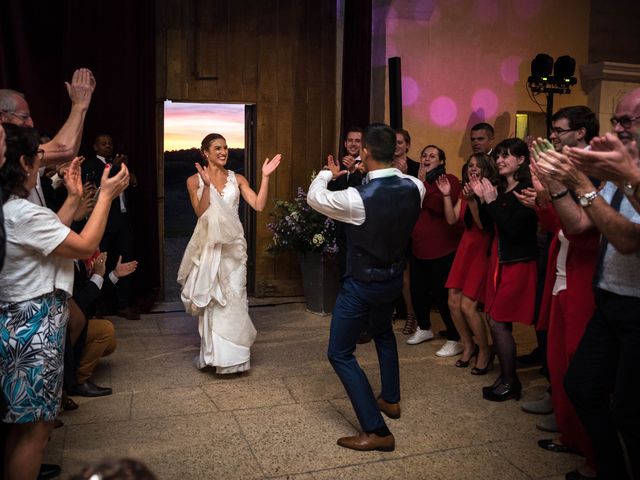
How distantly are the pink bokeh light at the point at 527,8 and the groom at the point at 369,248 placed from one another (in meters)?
4.62

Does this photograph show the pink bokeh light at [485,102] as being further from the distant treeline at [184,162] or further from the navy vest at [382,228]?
the navy vest at [382,228]

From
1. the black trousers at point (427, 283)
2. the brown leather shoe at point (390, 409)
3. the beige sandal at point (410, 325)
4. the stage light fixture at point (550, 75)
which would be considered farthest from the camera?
the stage light fixture at point (550, 75)

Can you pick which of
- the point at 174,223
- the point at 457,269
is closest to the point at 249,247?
the point at 457,269

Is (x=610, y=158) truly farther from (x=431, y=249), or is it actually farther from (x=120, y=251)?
(x=120, y=251)

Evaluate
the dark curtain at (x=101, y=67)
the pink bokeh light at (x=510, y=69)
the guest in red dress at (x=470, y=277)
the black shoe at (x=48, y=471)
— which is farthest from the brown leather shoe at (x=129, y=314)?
the pink bokeh light at (x=510, y=69)

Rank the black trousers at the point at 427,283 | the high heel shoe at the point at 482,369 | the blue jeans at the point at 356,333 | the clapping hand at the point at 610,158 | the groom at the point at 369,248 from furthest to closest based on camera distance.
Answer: the black trousers at the point at 427,283
the high heel shoe at the point at 482,369
the blue jeans at the point at 356,333
the groom at the point at 369,248
the clapping hand at the point at 610,158

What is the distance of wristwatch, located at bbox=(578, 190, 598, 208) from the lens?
243 centimetres

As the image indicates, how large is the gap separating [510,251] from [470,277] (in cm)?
54

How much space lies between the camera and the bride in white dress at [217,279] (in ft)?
14.5

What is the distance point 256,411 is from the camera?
3859 millimetres

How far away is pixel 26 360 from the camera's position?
8.11 feet

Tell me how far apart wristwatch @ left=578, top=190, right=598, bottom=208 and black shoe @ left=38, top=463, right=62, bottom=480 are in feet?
8.15

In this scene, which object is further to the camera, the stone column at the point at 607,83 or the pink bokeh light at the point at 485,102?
the stone column at the point at 607,83

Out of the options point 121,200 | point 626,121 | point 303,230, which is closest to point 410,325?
point 303,230
